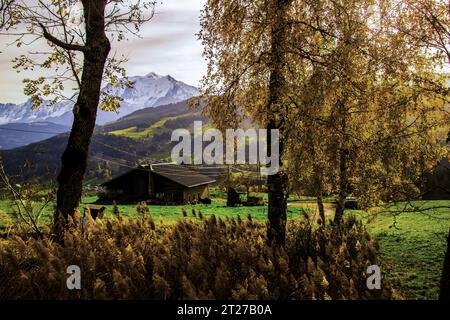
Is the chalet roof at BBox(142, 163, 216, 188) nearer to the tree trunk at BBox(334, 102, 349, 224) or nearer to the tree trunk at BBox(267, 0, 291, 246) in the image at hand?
the tree trunk at BBox(334, 102, 349, 224)

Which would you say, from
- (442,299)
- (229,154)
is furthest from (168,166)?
(442,299)

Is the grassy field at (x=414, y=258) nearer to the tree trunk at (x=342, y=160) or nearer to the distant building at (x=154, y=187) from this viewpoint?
the tree trunk at (x=342, y=160)

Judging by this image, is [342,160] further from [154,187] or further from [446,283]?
[154,187]

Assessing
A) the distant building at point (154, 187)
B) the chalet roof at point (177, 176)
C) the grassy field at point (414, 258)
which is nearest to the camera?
the grassy field at point (414, 258)

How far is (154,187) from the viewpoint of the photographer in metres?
51.9

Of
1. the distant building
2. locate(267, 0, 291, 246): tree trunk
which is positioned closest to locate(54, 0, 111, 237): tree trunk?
locate(267, 0, 291, 246): tree trunk

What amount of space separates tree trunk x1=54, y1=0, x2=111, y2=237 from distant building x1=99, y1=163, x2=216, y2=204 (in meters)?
38.2

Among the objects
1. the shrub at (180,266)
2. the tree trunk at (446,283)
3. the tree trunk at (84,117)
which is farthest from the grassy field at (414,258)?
the tree trunk at (84,117)

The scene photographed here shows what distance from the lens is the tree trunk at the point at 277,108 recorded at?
32.8ft

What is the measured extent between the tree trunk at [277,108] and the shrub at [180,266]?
0.57m

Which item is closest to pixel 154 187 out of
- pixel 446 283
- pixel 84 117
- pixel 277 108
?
pixel 84 117

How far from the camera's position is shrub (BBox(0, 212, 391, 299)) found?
661cm

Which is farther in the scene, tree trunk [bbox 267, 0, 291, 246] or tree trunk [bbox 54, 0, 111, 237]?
tree trunk [bbox 54, 0, 111, 237]

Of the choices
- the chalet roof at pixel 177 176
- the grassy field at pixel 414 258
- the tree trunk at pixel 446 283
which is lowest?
the grassy field at pixel 414 258
